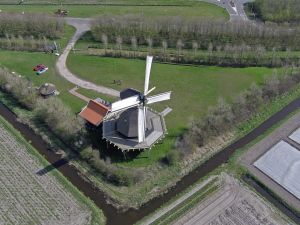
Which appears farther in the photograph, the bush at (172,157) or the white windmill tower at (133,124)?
the bush at (172,157)

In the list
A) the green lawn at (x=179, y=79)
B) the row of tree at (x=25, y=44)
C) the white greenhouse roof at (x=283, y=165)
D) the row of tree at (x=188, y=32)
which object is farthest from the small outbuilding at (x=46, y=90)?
the white greenhouse roof at (x=283, y=165)

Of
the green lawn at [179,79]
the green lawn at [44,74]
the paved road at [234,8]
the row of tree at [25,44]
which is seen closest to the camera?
the green lawn at [179,79]

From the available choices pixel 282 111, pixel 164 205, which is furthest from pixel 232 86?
pixel 164 205

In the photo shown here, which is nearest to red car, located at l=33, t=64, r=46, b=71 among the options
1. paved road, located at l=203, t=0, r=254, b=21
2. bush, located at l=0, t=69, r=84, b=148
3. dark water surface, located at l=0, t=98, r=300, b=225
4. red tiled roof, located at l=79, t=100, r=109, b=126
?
bush, located at l=0, t=69, r=84, b=148

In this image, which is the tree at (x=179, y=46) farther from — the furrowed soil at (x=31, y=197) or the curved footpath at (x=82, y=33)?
the furrowed soil at (x=31, y=197)

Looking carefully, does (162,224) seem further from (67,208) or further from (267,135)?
(267,135)

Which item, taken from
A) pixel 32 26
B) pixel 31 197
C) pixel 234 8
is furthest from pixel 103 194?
pixel 234 8
